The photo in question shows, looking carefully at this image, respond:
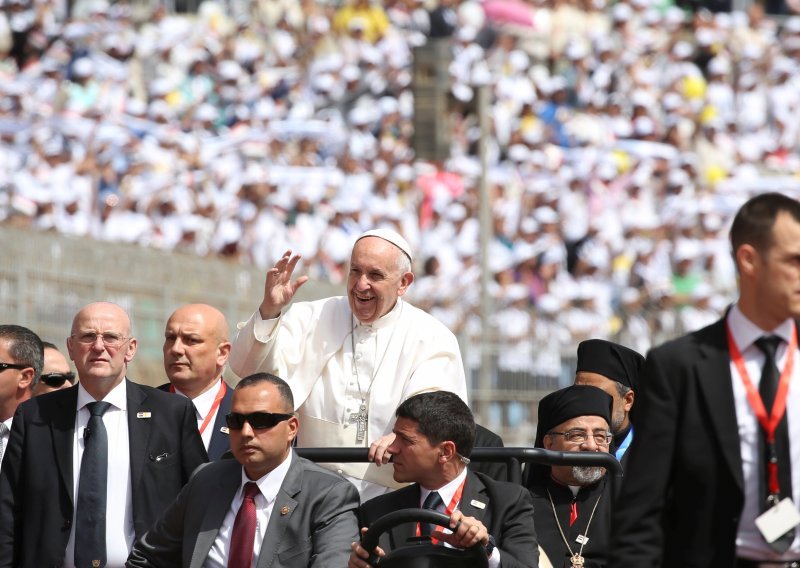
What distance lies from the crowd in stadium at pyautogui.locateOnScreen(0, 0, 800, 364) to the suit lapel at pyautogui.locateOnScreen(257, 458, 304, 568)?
11425 mm

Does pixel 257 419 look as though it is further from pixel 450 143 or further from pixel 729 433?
pixel 450 143

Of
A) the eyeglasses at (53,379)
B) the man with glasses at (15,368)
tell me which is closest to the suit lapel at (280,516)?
the man with glasses at (15,368)

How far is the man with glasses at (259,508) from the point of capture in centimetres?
642

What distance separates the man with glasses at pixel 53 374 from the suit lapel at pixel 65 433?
1514mm

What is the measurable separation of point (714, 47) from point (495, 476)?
21.8 metres

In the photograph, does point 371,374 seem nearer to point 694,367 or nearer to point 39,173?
point 694,367

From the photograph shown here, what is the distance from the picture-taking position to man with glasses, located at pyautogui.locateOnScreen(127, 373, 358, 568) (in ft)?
21.1

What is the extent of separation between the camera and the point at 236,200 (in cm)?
2075

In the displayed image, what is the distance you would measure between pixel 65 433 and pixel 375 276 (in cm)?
151

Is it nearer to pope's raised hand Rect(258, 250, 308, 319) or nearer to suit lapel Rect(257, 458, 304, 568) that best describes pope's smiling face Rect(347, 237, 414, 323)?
pope's raised hand Rect(258, 250, 308, 319)

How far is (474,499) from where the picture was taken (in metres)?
6.52

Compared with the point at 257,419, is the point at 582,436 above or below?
below

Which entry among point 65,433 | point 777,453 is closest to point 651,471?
point 777,453

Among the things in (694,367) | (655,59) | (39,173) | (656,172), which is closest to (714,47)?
(655,59)
